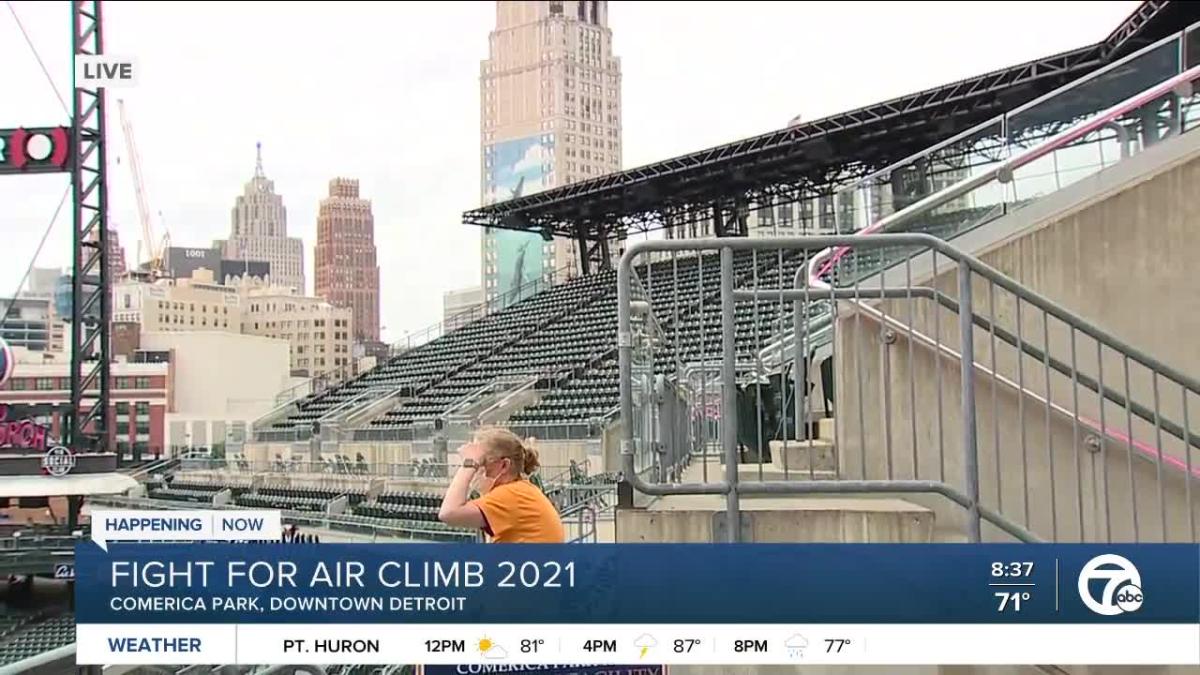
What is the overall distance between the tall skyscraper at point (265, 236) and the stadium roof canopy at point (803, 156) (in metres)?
4.90

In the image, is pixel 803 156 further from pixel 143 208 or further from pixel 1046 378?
pixel 1046 378

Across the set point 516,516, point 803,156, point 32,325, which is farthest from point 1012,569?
point 803,156

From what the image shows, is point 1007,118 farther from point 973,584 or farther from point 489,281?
point 489,281

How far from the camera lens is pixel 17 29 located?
473 inches

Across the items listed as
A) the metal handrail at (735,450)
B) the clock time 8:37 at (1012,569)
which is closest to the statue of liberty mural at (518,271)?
the metal handrail at (735,450)

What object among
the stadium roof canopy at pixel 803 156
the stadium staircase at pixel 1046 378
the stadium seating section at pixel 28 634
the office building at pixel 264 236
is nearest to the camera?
the stadium staircase at pixel 1046 378

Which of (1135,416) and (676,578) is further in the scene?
(1135,416)

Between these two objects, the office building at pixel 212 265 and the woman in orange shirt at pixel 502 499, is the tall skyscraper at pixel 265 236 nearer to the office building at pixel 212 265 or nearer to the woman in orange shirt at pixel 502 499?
the office building at pixel 212 265

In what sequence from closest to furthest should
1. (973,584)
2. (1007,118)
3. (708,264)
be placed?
(973,584) < (708,264) < (1007,118)

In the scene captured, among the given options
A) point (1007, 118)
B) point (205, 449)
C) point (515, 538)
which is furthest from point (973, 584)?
point (205, 449)

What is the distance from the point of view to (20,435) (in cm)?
1369

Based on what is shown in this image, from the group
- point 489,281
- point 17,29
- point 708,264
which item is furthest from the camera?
point 489,281

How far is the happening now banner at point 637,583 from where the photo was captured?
7.94 ft

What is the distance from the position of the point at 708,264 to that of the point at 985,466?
1125 millimetres
